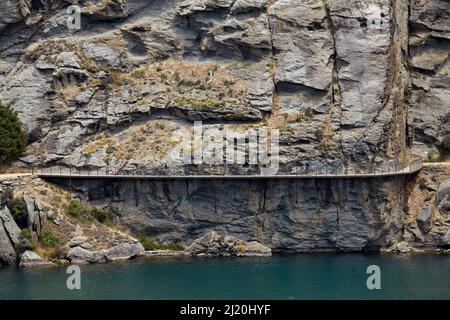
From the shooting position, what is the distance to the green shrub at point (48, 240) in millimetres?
75938

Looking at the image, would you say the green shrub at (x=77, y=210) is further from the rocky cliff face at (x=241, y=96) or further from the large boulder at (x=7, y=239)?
the large boulder at (x=7, y=239)

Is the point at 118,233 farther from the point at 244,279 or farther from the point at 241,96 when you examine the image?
the point at 241,96

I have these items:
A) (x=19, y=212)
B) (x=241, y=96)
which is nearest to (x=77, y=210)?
(x=19, y=212)

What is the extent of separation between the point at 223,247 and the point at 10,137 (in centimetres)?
2040

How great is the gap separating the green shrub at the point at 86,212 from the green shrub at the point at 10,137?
693 cm

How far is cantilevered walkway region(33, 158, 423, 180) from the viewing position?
79.6 m

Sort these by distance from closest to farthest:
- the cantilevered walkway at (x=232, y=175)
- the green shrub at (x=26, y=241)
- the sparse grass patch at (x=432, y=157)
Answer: the green shrub at (x=26, y=241), the cantilevered walkway at (x=232, y=175), the sparse grass patch at (x=432, y=157)

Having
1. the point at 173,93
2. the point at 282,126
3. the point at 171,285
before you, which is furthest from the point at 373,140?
the point at 171,285

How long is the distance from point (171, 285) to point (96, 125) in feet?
71.9

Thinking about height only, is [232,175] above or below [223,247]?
above

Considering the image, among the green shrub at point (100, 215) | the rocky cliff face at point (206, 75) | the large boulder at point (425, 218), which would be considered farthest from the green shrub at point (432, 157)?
the green shrub at point (100, 215)

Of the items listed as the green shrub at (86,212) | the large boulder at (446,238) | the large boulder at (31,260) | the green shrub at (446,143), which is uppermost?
the green shrub at (446,143)

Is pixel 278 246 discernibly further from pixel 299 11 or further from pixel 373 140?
pixel 299 11

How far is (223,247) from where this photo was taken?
8006cm
